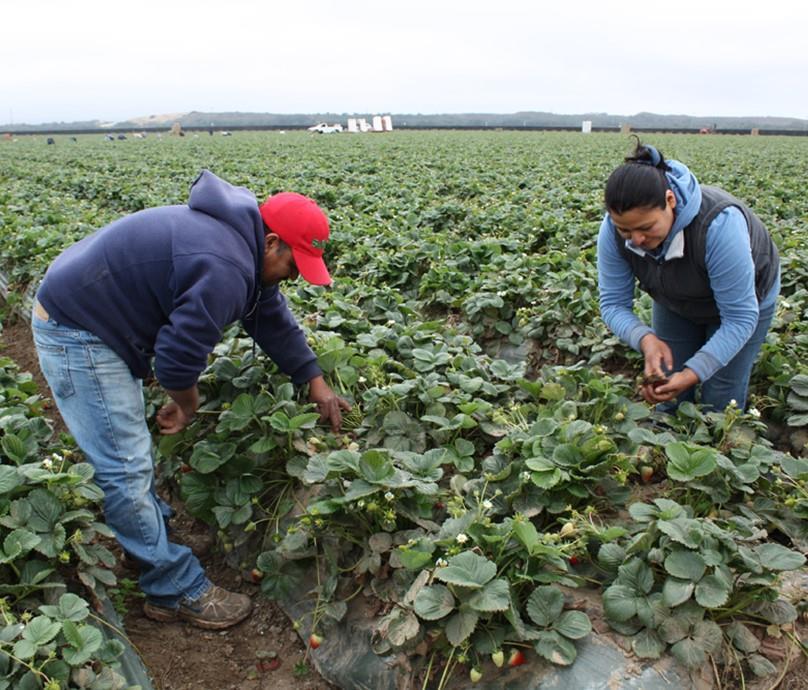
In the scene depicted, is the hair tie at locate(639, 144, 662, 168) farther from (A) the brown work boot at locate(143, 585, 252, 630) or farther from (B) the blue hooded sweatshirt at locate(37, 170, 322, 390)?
(A) the brown work boot at locate(143, 585, 252, 630)

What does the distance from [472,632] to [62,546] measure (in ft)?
4.38

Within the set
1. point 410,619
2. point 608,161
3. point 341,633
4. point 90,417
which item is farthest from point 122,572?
point 608,161

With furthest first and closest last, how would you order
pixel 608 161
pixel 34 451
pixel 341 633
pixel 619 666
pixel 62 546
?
pixel 608 161, pixel 34 451, pixel 341 633, pixel 62 546, pixel 619 666

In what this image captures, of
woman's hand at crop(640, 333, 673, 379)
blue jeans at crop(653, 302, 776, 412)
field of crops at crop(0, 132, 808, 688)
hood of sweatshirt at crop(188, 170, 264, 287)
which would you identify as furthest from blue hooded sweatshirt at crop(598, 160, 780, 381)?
hood of sweatshirt at crop(188, 170, 264, 287)

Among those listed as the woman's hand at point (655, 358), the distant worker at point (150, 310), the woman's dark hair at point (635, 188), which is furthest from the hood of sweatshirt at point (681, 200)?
the distant worker at point (150, 310)

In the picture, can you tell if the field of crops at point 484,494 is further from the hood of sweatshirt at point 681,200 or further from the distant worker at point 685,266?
the hood of sweatshirt at point 681,200

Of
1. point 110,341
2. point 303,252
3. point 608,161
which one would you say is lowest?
point 608,161

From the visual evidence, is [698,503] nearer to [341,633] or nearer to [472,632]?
[472,632]

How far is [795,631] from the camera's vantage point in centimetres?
206

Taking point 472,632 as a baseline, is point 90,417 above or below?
above

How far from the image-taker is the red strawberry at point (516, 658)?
200 centimetres

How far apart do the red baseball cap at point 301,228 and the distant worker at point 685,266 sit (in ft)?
3.76

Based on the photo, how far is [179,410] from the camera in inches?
104

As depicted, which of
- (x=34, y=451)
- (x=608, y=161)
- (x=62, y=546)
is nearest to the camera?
(x=62, y=546)
